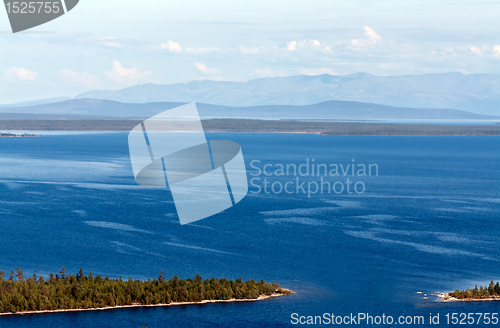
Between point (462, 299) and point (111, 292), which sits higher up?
point (111, 292)

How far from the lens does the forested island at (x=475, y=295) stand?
1409 inches

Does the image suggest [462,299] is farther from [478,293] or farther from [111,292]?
[111,292]

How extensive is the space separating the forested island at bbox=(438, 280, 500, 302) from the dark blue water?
77 centimetres

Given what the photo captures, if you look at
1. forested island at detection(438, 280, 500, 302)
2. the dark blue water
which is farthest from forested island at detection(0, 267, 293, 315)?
forested island at detection(438, 280, 500, 302)

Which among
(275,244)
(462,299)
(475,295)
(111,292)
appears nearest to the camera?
(111,292)

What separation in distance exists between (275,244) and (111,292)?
16337 millimetres

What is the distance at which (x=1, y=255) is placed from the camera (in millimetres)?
44406

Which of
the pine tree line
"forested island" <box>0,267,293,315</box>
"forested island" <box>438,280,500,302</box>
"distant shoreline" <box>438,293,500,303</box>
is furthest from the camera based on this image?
the pine tree line

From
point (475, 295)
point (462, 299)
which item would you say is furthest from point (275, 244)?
point (475, 295)

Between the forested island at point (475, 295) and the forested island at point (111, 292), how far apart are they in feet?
29.0

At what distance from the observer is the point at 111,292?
35.0 metres

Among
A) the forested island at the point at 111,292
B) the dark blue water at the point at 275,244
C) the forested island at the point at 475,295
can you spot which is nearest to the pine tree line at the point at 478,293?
the forested island at the point at 475,295

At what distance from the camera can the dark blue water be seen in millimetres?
34688

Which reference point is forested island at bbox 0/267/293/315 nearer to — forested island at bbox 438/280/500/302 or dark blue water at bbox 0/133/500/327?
dark blue water at bbox 0/133/500/327
